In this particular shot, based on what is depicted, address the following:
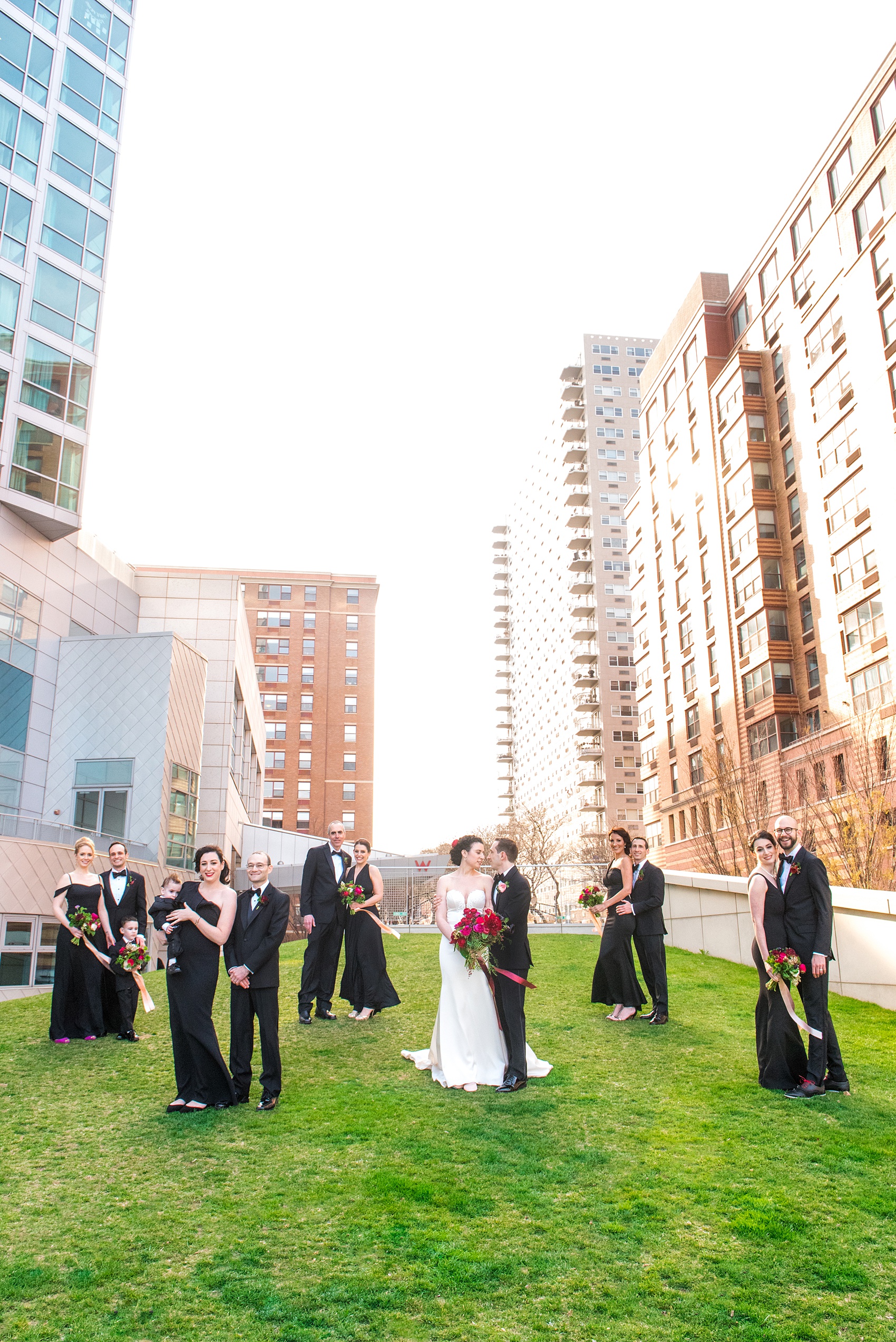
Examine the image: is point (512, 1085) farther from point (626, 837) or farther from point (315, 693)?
point (315, 693)

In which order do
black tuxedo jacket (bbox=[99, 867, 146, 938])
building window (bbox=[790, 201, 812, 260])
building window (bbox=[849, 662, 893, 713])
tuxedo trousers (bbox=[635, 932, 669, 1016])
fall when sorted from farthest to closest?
1. building window (bbox=[790, 201, 812, 260])
2. building window (bbox=[849, 662, 893, 713])
3. black tuxedo jacket (bbox=[99, 867, 146, 938])
4. tuxedo trousers (bbox=[635, 932, 669, 1016])

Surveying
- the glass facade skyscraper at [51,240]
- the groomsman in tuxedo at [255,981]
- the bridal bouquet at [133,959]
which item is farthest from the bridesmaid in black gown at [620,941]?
the glass facade skyscraper at [51,240]

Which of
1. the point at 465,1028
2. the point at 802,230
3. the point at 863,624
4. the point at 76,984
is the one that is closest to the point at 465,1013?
the point at 465,1028

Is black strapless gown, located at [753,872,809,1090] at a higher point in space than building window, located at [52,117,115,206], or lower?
lower

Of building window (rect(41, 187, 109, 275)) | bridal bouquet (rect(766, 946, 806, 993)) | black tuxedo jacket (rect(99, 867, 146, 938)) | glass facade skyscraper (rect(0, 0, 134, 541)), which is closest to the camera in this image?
bridal bouquet (rect(766, 946, 806, 993))

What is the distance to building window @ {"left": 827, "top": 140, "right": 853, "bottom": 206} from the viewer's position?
43500 millimetres

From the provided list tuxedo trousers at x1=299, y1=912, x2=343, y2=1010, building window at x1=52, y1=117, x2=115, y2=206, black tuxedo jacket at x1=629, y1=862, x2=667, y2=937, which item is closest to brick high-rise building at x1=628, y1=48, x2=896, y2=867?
black tuxedo jacket at x1=629, y1=862, x2=667, y2=937

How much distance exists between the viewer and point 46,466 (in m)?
34.5

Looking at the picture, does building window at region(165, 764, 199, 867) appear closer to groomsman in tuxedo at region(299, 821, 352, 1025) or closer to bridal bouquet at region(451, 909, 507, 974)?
groomsman in tuxedo at region(299, 821, 352, 1025)

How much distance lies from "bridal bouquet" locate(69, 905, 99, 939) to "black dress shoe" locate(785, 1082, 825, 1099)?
7806 millimetres

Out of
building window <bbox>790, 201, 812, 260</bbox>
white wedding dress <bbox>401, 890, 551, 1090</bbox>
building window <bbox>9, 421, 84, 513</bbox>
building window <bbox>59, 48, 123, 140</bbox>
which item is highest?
building window <bbox>790, 201, 812, 260</bbox>

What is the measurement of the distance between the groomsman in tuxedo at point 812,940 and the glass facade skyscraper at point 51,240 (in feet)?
103

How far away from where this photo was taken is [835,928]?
1401 centimetres

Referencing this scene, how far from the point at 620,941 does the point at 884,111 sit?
42744 mm
